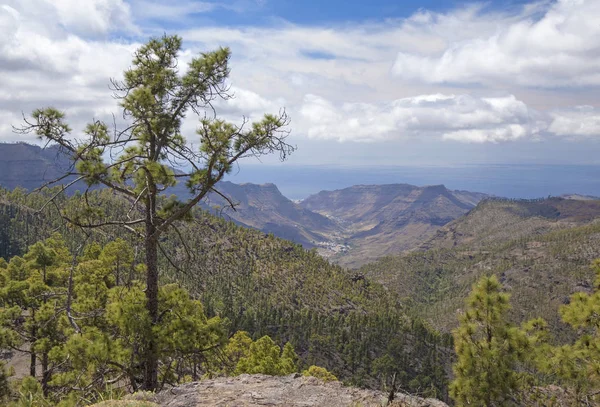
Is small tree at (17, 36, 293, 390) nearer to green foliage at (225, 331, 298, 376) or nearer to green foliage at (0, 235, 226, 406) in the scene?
green foliage at (0, 235, 226, 406)

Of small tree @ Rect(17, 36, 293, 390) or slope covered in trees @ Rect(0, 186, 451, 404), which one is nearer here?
small tree @ Rect(17, 36, 293, 390)

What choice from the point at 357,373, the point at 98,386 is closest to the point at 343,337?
the point at 357,373

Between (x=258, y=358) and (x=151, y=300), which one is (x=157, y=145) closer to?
(x=151, y=300)

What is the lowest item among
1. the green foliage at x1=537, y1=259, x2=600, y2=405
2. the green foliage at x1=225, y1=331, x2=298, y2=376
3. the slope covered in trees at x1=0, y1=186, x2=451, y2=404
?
the slope covered in trees at x1=0, y1=186, x2=451, y2=404

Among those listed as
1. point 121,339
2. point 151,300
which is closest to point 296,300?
point 151,300

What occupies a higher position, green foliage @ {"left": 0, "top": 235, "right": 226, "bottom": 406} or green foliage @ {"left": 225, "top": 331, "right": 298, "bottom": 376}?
green foliage @ {"left": 0, "top": 235, "right": 226, "bottom": 406}

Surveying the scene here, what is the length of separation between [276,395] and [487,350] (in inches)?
276

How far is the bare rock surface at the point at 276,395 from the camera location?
8.38 meters

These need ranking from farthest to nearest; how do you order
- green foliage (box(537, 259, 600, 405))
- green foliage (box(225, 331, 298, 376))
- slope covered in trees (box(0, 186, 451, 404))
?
slope covered in trees (box(0, 186, 451, 404))
green foliage (box(225, 331, 298, 376))
green foliage (box(537, 259, 600, 405))

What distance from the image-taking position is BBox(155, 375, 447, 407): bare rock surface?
8383mm

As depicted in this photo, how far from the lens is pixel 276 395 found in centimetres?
901

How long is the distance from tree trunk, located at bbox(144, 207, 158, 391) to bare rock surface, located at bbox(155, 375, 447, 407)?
5.83 ft

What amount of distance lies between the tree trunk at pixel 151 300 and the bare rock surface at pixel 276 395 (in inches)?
69.9

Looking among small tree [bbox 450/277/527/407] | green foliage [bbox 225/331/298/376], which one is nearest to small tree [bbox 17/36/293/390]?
small tree [bbox 450/277/527/407]
